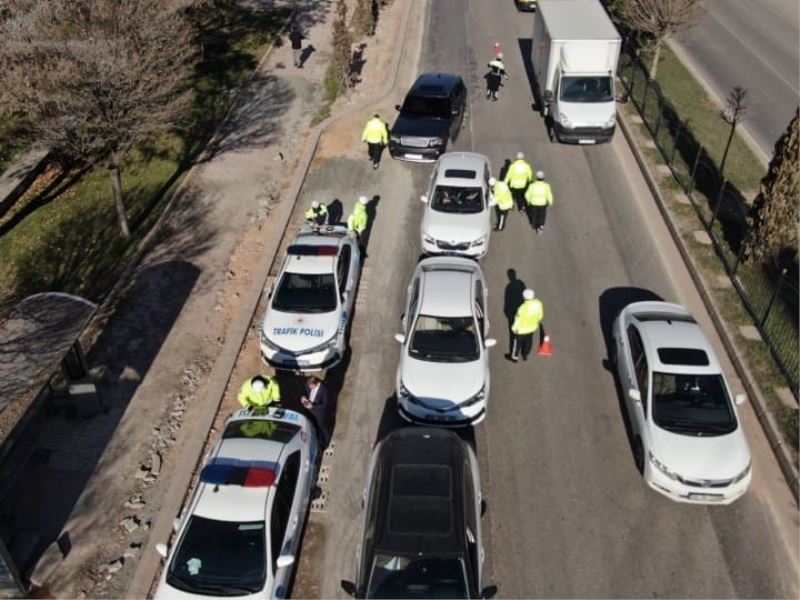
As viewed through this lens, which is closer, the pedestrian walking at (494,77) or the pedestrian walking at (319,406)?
the pedestrian walking at (319,406)

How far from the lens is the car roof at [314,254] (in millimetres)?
14875

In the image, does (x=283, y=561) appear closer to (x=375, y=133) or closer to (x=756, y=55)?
(x=375, y=133)

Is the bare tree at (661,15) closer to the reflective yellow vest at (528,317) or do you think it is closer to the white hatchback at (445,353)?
the white hatchback at (445,353)

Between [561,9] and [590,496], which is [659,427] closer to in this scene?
[590,496]

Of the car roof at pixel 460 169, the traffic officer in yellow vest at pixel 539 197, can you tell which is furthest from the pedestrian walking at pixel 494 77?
the traffic officer in yellow vest at pixel 539 197

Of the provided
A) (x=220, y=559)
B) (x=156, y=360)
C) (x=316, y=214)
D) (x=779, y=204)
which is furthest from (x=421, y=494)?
(x=779, y=204)

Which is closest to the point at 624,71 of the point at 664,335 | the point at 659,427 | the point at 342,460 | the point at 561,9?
the point at 561,9

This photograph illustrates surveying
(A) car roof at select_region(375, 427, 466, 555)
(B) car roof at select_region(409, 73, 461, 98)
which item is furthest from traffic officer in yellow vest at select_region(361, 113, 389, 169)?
(A) car roof at select_region(375, 427, 466, 555)

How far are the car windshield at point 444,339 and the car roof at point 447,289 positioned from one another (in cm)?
15

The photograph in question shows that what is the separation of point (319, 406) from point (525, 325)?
426cm

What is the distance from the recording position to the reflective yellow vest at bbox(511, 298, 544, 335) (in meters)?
13.5

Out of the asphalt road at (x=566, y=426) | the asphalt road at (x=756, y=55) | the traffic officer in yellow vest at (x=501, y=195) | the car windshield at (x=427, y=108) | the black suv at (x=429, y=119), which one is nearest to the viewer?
the asphalt road at (x=566, y=426)

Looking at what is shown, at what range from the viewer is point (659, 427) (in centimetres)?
1178

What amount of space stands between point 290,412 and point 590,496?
533cm
